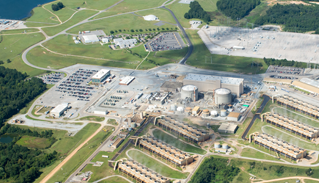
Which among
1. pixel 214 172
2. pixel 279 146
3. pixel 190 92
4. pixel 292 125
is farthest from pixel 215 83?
pixel 214 172

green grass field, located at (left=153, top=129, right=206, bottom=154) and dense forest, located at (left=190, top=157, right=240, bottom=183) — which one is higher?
green grass field, located at (left=153, top=129, right=206, bottom=154)

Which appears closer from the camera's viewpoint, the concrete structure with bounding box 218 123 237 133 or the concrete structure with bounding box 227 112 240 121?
the concrete structure with bounding box 218 123 237 133

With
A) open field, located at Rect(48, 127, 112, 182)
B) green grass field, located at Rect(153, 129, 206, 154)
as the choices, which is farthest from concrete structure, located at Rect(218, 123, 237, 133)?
open field, located at Rect(48, 127, 112, 182)

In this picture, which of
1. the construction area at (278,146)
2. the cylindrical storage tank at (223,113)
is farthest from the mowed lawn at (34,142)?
the construction area at (278,146)

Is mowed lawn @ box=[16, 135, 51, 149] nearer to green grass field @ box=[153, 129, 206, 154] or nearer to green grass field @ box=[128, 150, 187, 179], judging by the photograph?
green grass field @ box=[128, 150, 187, 179]

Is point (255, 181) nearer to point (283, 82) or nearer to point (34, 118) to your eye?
point (283, 82)

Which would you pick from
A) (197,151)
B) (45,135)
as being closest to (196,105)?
(197,151)

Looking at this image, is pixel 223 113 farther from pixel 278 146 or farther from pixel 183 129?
pixel 278 146

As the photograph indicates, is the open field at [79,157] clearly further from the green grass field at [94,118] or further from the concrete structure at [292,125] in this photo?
the concrete structure at [292,125]
